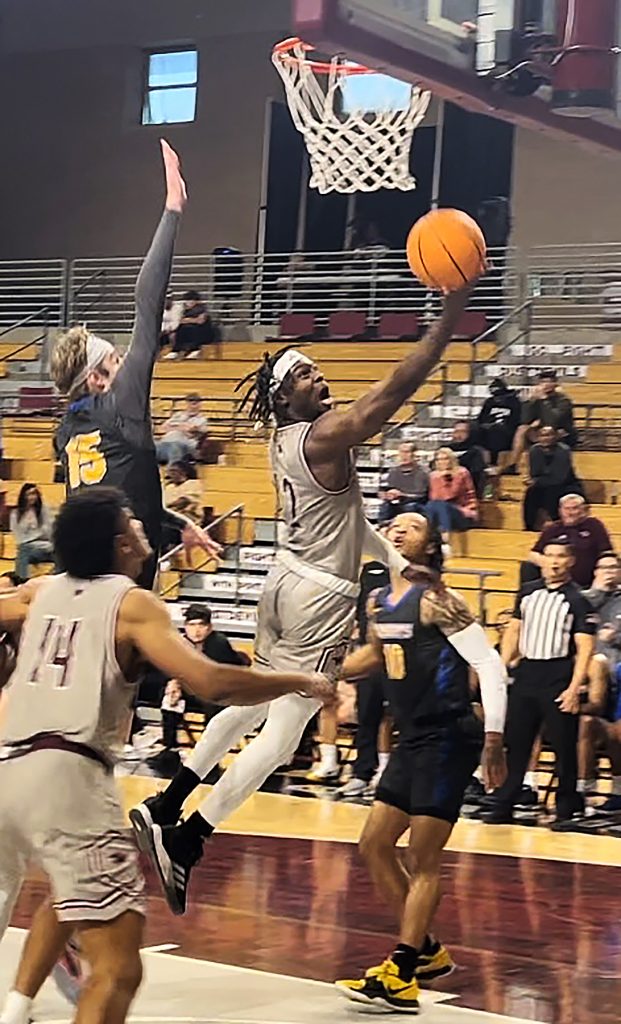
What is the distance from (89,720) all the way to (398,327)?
13358 mm


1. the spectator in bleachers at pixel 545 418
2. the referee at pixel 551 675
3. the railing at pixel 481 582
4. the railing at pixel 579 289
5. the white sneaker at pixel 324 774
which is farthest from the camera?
the railing at pixel 579 289

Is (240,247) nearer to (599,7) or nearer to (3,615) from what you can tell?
(599,7)

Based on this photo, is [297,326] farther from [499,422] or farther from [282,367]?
[282,367]

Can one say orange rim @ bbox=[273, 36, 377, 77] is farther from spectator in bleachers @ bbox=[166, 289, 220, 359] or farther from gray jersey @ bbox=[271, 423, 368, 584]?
gray jersey @ bbox=[271, 423, 368, 584]

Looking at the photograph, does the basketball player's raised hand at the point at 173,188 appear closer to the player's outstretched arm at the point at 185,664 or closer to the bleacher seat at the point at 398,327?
the player's outstretched arm at the point at 185,664

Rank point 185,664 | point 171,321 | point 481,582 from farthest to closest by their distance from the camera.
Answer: point 171,321 < point 481,582 < point 185,664

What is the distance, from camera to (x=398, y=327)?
1697cm

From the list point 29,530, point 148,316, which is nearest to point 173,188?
point 148,316

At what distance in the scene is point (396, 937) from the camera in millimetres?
6480

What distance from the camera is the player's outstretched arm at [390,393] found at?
17.1ft

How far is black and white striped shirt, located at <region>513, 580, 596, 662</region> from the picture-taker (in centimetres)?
970

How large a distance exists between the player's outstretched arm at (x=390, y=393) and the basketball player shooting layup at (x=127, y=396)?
1.81 ft

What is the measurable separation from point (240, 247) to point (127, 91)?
248 centimetres

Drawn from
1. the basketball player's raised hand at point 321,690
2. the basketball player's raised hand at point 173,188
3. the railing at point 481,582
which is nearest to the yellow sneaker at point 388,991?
the basketball player's raised hand at point 321,690
